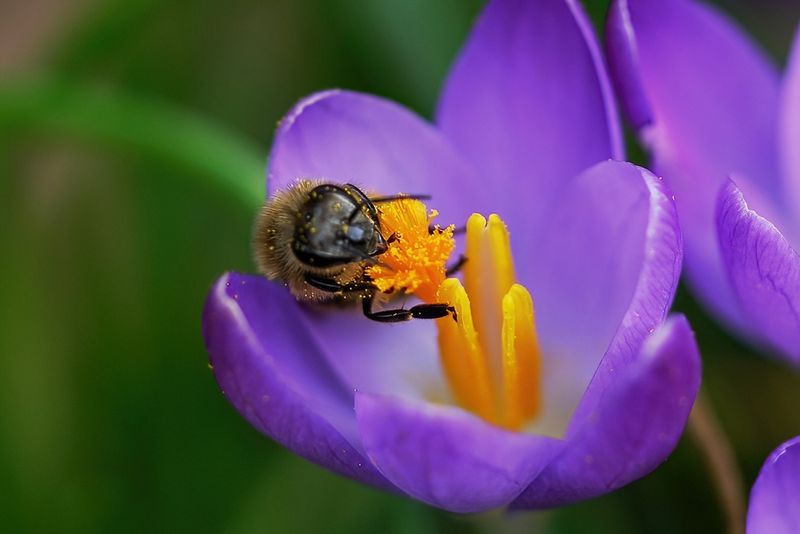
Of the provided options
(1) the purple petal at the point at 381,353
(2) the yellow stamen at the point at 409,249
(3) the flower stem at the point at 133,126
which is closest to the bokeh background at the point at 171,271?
(3) the flower stem at the point at 133,126

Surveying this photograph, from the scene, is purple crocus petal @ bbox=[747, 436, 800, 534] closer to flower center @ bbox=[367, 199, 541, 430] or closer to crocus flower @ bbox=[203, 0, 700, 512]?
crocus flower @ bbox=[203, 0, 700, 512]

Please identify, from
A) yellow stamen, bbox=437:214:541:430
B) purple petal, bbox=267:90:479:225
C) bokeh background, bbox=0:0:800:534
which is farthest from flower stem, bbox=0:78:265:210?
yellow stamen, bbox=437:214:541:430

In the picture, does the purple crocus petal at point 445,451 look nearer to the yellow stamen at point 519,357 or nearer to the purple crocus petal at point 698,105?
the yellow stamen at point 519,357

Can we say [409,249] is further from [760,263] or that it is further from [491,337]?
[760,263]

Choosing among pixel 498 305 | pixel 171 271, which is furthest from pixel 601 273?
pixel 171 271

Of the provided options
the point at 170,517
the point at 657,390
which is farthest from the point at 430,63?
the point at 657,390

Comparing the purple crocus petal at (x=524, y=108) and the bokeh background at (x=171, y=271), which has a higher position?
the purple crocus petal at (x=524, y=108)

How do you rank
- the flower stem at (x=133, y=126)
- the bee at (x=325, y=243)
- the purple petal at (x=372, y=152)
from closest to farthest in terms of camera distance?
1. the bee at (x=325, y=243)
2. the purple petal at (x=372, y=152)
3. the flower stem at (x=133, y=126)

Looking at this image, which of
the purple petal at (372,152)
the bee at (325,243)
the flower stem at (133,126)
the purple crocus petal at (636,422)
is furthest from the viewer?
the flower stem at (133,126)
